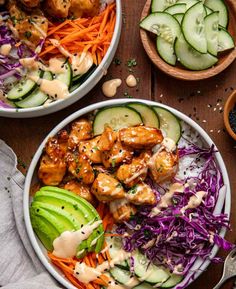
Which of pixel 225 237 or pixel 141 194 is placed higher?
pixel 141 194

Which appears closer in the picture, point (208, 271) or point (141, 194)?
point (141, 194)

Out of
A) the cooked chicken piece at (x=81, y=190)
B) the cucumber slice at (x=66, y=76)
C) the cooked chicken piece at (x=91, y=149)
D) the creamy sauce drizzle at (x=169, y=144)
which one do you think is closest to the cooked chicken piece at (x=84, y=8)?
the cucumber slice at (x=66, y=76)

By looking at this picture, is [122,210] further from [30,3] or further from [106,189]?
[30,3]

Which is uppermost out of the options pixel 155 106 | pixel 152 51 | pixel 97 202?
pixel 152 51

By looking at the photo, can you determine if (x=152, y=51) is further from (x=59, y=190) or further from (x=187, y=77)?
(x=59, y=190)

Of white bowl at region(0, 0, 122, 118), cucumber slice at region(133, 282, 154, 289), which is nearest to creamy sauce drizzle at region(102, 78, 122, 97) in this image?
white bowl at region(0, 0, 122, 118)

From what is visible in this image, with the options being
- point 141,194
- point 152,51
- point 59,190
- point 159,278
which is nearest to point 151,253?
point 159,278

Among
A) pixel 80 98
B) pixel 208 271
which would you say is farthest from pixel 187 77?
pixel 208 271

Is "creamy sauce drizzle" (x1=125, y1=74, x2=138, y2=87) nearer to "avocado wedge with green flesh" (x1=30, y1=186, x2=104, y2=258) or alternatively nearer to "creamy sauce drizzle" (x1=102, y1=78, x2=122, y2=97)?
Result: "creamy sauce drizzle" (x1=102, y1=78, x2=122, y2=97)
